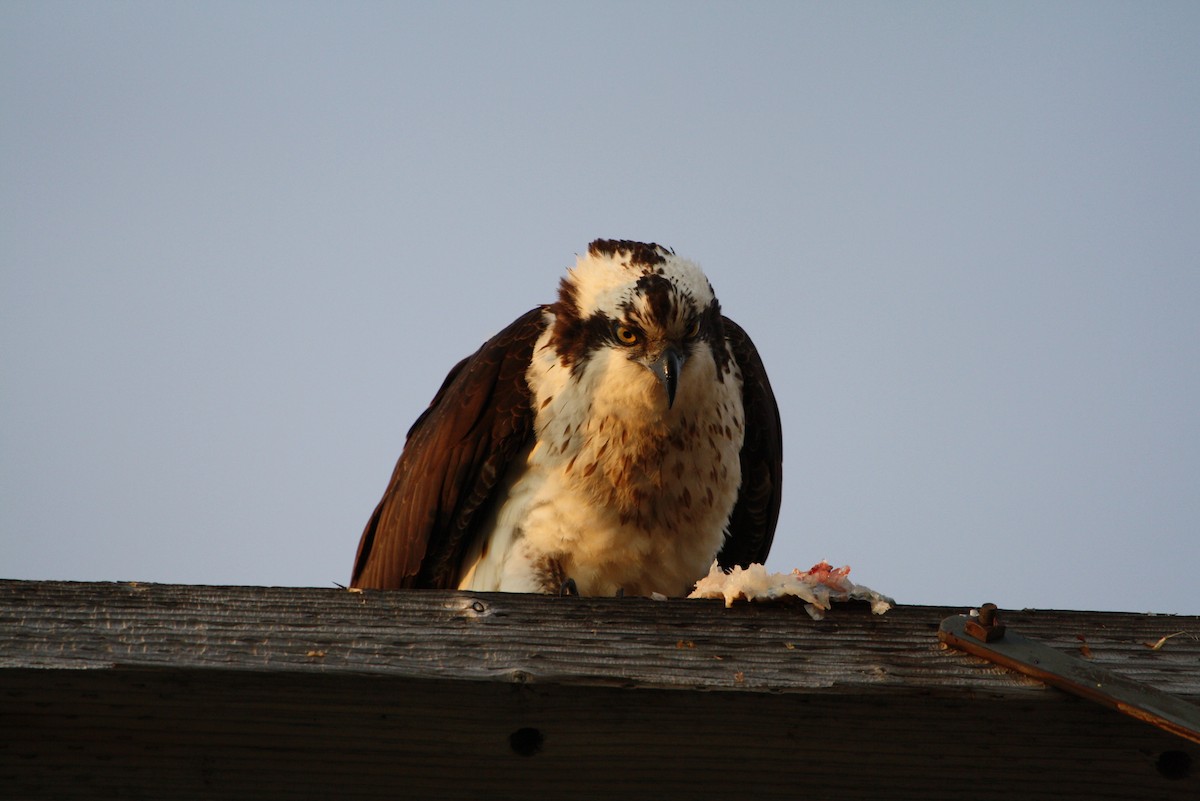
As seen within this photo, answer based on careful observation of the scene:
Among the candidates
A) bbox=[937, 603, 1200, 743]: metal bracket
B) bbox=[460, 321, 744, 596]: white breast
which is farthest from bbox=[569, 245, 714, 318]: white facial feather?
bbox=[937, 603, 1200, 743]: metal bracket

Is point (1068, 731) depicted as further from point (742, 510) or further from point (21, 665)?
point (742, 510)

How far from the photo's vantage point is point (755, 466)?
559 centimetres

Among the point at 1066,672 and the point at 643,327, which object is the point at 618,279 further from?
the point at 1066,672

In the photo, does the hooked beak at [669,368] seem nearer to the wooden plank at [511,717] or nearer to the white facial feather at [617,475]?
the white facial feather at [617,475]

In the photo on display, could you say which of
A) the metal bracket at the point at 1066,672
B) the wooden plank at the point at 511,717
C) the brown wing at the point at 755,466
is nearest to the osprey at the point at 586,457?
the brown wing at the point at 755,466

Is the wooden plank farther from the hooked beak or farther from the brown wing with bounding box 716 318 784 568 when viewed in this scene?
the brown wing with bounding box 716 318 784 568

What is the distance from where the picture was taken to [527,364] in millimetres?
5203

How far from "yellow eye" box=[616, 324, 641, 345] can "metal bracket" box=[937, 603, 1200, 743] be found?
9.09 ft

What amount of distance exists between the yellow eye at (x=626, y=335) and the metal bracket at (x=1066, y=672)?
277 cm

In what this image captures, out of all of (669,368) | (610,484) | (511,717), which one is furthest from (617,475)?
(511,717)

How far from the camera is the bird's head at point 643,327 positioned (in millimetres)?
4984

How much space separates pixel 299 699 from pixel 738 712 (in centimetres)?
67

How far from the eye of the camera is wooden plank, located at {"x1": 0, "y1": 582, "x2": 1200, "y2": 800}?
203 cm

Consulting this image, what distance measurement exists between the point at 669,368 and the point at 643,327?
274mm
